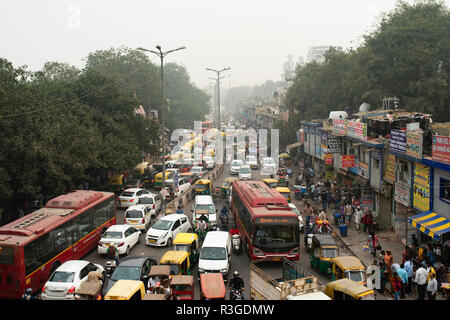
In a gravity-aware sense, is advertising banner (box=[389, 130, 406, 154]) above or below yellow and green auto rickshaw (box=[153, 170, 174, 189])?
above

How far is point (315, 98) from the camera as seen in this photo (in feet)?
175

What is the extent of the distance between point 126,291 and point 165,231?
29.8 feet

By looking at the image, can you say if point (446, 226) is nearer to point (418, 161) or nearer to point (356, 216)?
point (418, 161)

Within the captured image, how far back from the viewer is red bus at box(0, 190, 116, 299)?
47.3 feet

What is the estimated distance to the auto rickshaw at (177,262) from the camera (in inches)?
615

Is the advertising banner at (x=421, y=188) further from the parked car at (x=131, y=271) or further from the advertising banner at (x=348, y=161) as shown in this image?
the parked car at (x=131, y=271)

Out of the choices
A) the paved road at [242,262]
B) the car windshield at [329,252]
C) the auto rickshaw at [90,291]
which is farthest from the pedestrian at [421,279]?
the auto rickshaw at [90,291]

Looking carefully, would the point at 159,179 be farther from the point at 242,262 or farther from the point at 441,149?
the point at 441,149

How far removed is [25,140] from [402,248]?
1840 centimetres

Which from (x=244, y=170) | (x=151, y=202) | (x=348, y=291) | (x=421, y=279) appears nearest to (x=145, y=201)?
(x=151, y=202)

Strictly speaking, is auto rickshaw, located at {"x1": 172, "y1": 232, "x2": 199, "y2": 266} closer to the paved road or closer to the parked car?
the paved road

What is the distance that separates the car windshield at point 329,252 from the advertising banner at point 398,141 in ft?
22.6

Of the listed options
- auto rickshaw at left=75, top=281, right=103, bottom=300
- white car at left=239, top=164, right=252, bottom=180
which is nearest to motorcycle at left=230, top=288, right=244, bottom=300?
auto rickshaw at left=75, top=281, right=103, bottom=300

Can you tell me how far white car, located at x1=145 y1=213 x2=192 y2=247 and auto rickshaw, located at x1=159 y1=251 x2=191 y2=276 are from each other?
4710 mm
